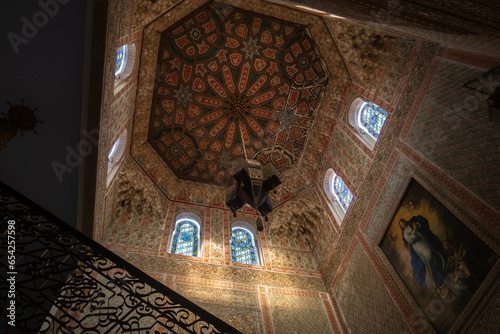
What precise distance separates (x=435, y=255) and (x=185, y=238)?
5.83 m

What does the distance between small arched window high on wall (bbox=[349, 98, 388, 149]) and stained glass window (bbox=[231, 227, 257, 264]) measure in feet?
13.6

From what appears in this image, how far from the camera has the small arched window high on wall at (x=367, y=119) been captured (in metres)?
7.19

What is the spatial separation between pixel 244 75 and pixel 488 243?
6.97 meters

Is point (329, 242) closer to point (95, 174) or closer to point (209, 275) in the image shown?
point (209, 275)

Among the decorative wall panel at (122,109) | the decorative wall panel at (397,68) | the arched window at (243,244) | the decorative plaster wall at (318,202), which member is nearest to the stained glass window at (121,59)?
the decorative wall panel at (122,109)

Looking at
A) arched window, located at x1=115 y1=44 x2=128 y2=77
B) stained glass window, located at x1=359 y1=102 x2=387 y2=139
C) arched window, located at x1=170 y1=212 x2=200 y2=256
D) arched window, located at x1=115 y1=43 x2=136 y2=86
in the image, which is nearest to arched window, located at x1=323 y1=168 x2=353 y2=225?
stained glass window, located at x1=359 y1=102 x2=387 y2=139

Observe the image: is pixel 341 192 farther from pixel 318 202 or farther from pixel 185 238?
pixel 185 238

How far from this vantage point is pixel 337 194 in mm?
8594

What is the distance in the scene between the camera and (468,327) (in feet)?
13.7

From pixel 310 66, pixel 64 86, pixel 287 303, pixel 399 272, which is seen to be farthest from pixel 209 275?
pixel 310 66

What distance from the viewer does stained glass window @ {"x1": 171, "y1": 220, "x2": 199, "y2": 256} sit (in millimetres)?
7988

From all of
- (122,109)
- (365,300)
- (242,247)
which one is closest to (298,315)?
(365,300)

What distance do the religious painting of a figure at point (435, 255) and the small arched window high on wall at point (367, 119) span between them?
1840 millimetres

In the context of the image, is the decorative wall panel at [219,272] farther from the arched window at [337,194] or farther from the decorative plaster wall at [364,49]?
the decorative plaster wall at [364,49]
